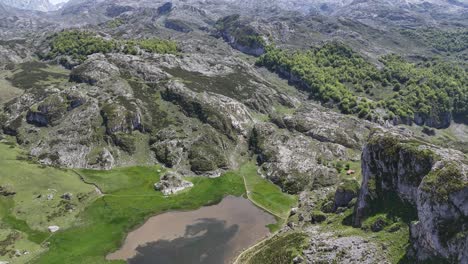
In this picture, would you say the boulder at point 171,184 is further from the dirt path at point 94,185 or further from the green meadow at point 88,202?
the dirt path at point 94,185

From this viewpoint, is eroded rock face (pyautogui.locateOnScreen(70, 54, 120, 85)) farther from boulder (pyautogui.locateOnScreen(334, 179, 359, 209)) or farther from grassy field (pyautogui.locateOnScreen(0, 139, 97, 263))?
boulder (pyautogui.locateOnScreen(334, 179, 359, 209))

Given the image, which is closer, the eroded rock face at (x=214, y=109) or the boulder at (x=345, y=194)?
the boulder at (x=345, y=194)

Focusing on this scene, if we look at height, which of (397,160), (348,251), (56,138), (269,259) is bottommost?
(56,138)

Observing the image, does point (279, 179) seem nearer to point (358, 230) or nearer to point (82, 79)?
point (358, 230)

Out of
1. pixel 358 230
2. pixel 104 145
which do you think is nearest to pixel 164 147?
pixel 104 145

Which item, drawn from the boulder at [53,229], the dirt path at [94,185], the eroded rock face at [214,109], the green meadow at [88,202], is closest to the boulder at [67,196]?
the green meadow at [88,202]

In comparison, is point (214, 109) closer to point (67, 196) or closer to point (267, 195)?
point (267, 195)

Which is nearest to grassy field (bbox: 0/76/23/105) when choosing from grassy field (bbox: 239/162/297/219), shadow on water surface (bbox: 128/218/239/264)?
grassy field (bbox: 239/162/297/219)

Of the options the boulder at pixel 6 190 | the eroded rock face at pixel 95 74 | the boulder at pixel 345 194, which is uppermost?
the boulder at pixel 345 194
